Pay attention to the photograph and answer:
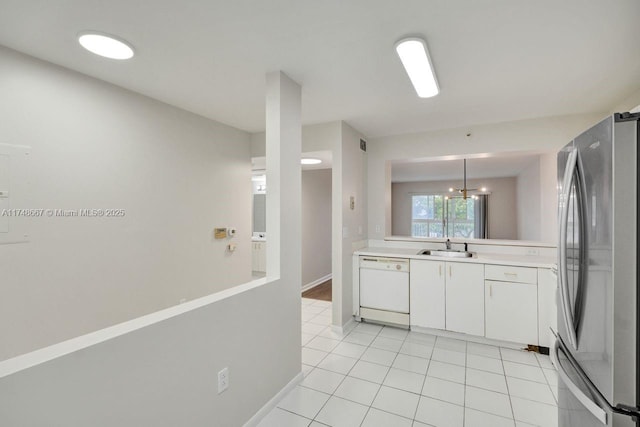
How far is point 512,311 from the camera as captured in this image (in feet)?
9.76

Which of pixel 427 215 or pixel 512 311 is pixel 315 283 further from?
pixel 427 215

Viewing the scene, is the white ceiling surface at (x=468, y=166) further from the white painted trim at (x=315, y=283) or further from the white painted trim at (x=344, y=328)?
the white painted trim at (x=344, y=328)

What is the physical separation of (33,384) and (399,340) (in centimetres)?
301

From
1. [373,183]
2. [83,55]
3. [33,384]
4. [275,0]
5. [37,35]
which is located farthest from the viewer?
[373,183]

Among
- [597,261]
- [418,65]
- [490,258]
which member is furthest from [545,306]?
[418,65]

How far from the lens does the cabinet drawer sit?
2.91 m

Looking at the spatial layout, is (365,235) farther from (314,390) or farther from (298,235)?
(314,390)

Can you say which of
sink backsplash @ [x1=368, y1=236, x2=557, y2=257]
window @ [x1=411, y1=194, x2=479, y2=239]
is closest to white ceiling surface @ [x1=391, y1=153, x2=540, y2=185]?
window @ [x1=411, y1=194, x2=479, y2=239]

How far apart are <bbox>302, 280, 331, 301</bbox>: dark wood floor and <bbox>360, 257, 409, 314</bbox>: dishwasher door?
1269mm

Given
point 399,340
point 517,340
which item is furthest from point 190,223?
point 517,340

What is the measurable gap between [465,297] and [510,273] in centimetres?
50

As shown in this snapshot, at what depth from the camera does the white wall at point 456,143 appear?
3.19m

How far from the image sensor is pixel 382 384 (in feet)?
7.84

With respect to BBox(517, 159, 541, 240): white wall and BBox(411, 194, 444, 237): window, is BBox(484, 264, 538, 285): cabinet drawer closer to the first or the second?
BBox(517, 159, 541, 240): white wall
